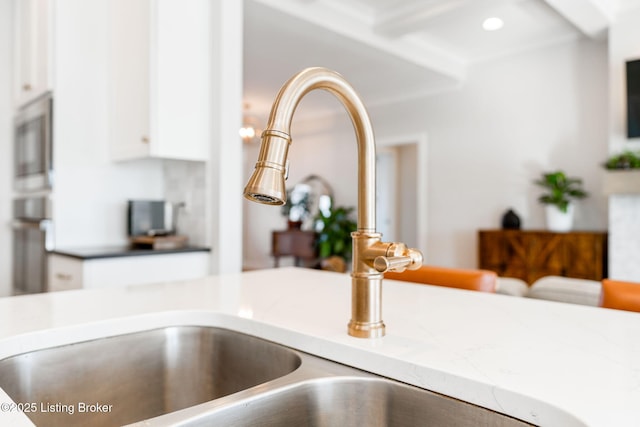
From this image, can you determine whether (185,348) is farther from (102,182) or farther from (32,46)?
(32,46)

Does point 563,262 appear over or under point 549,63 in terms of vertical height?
under

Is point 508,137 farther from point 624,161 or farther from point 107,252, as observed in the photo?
point 107,252

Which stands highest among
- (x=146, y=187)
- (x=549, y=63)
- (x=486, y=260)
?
(x=549, y=63)

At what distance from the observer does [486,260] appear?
463 centimetres

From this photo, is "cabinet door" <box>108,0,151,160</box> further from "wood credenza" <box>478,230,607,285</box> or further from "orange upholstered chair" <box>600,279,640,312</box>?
"wood credenza" <box>478,230,607,285</box>

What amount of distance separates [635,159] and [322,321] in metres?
3.70

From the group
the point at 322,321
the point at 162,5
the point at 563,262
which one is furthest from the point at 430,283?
the point at 563,262

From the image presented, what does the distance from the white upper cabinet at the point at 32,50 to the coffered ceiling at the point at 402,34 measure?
4.37 ft

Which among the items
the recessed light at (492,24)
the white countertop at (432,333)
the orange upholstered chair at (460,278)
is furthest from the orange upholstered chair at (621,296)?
the recessed light at (492,24)

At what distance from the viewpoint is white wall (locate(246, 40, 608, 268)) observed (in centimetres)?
435

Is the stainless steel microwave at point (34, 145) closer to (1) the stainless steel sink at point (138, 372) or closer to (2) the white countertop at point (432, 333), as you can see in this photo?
(2) the white countertop at point (432, 333)

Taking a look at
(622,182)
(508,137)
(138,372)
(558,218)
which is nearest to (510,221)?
(558,218)

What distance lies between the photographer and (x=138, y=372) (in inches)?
36.4

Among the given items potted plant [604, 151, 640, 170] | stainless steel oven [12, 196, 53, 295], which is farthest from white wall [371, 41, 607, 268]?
stainless steel oven [12, 196, 53, 295]
